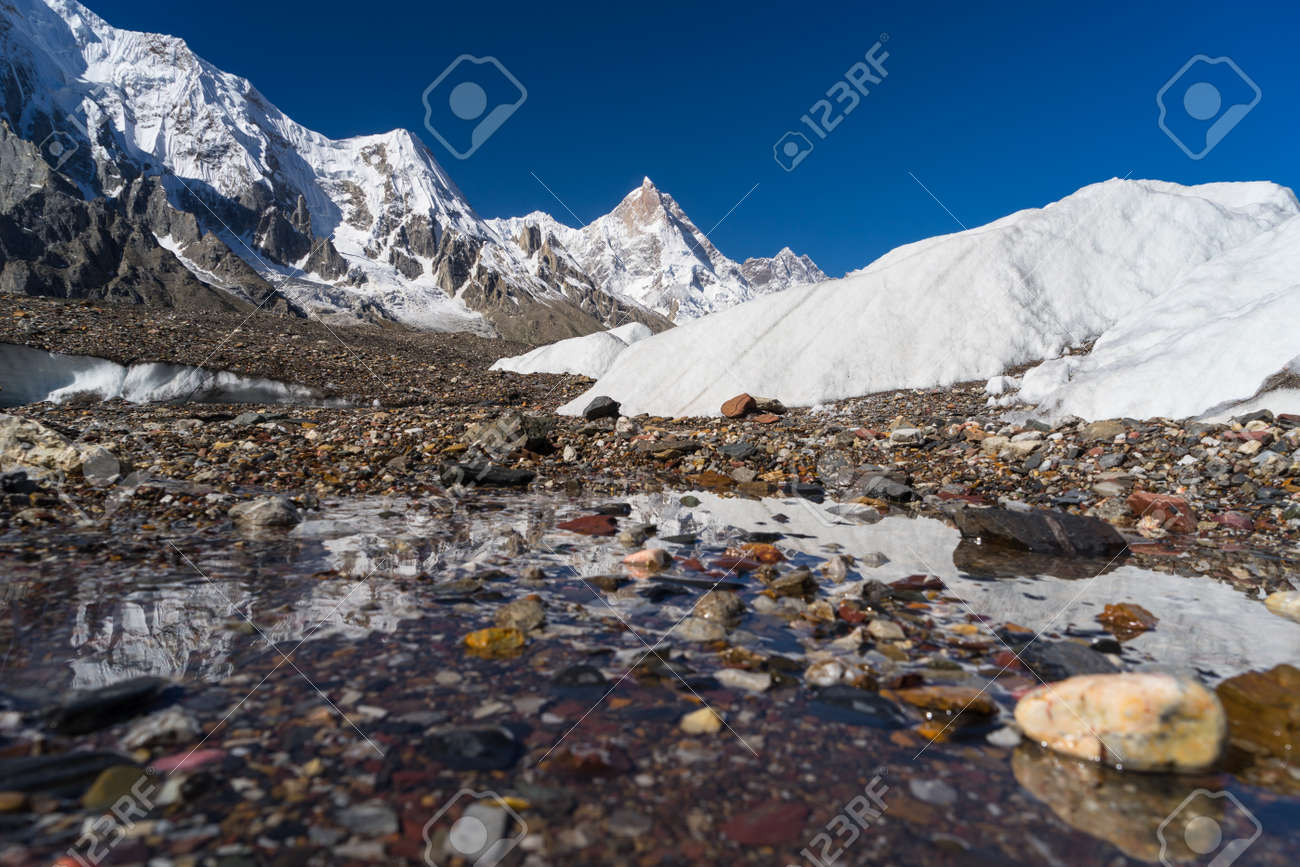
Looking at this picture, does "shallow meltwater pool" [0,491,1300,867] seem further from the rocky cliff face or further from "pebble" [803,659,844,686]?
the rocky cliff face

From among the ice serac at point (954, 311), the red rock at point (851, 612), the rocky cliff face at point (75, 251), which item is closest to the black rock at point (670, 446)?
the ice serac at point (954, 311)

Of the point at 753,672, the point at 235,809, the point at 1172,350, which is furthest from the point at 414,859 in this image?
the point at 1172,350

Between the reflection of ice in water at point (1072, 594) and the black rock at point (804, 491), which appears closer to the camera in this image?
the reflection of ice in water at point (1072, 594)

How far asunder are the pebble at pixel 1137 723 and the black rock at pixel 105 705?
167 inches

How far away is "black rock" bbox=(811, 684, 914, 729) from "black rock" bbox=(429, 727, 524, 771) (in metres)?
1.52

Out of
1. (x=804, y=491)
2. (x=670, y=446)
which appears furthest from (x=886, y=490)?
(x=670, y=446)

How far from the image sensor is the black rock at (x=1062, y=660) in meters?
3.67

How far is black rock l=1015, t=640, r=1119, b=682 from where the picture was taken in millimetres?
3670

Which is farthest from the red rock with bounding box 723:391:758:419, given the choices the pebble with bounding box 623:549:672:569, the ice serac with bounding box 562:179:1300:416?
the pebble with bounding box 623:549:672:569

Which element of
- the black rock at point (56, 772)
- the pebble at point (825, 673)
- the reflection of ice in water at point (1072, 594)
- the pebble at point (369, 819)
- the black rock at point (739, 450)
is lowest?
the reflection of ice in water at point (1072, 594)

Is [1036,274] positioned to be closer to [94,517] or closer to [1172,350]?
[1172,350]

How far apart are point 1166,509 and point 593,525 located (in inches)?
268

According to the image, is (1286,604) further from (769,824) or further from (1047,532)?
(769,824)
